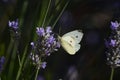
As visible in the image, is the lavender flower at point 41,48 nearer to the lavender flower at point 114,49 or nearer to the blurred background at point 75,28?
the lavender flower at point 114,49

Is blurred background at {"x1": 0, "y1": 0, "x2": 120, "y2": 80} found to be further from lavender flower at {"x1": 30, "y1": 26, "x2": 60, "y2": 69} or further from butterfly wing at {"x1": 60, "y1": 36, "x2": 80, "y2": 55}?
lavender flower at {"x1": 30, "y1": 26, "x2": 60, "y2": 69}

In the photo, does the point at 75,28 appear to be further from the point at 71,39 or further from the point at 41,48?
the point at 41,48

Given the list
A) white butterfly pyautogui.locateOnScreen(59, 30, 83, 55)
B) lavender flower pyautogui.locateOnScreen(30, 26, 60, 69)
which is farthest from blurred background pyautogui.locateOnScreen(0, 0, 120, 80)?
lavender flower pyautogui.locateOnScreen(30, 26, 60, 69)

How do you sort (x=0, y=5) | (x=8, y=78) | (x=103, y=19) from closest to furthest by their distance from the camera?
(x=8, y=78)
(x=0, y=5)
(x=103, y=19)

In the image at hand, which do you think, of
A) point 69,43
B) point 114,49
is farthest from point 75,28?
point 114,49

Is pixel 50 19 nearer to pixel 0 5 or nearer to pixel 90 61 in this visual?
pixel 90 61

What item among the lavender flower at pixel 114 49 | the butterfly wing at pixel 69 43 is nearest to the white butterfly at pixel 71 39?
the butterfly wing at pixel 69 43

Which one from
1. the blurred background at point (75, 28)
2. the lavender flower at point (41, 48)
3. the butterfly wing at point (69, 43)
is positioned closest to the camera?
the lavender flower at point (41, 48)

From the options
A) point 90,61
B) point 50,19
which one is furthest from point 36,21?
point 90,61

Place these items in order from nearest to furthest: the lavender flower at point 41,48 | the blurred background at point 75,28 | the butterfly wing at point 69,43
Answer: the lavender flower at point 41,48 → the butterfly wing at point 69,43 → the blurred background at point 75,28

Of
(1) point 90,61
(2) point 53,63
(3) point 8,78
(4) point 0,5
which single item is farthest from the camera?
(4) point 0,5
